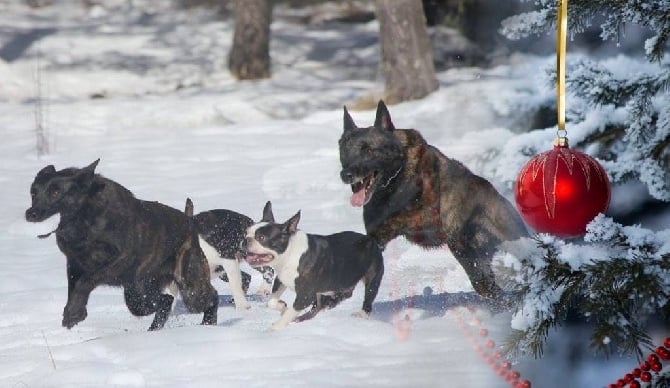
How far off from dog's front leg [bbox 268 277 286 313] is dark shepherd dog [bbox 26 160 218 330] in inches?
10.9

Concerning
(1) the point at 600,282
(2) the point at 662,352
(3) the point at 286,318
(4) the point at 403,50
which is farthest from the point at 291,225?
(4) the point at 403,50

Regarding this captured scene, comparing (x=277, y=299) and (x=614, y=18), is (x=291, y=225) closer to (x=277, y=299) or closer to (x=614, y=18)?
(x=277, y=299)

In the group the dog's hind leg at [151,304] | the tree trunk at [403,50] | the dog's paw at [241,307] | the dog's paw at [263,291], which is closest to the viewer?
the dog's hind leg at [151,304]

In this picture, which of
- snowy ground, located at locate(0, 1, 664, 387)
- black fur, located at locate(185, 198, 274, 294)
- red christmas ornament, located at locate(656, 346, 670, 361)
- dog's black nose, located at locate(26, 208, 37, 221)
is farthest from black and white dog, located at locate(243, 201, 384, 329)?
red christmas ornament, located at locate(656, 346, 670, 361)

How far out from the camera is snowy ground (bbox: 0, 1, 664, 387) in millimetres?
4113

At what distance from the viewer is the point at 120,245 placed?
4.62 meters

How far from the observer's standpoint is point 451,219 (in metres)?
4.39

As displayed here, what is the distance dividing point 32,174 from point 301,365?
543 cm

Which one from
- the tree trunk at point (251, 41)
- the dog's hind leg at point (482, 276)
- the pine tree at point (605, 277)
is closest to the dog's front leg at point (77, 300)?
the dog's hind leg at point (482, 276)

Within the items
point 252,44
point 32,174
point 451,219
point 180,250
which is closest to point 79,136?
point 32,174

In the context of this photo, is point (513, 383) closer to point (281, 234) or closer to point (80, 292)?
point (281, 234)

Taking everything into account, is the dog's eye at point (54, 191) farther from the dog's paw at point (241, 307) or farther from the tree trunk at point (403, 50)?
the tree trunk at point (403, 50)

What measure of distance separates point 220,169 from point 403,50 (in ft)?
12.4

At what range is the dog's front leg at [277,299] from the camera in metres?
4.88
